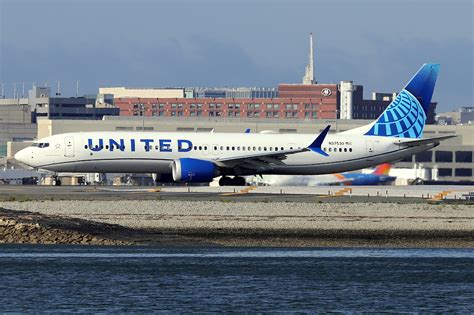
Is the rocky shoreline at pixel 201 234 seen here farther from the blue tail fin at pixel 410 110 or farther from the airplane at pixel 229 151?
the blue tail fin at pixel 410 110

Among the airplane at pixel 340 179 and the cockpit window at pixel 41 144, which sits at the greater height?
the cockpit window at pixel 41 144

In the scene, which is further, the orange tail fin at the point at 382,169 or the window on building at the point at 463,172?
the window on building at the point at 463,172

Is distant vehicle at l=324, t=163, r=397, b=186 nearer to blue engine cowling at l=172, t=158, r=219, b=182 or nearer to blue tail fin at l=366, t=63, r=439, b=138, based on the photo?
blue tail fin at l=366, t=63, r=439, b=138

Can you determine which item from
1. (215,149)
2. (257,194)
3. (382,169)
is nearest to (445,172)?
(382,169)

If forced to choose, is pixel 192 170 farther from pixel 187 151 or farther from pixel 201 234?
pixel 201 234

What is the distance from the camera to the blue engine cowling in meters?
Result: 89.0

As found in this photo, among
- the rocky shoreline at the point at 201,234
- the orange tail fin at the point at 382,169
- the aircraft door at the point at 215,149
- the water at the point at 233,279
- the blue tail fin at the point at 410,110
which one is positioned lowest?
the water at the point at 233,279

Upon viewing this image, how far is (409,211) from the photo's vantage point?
76438 millimetres

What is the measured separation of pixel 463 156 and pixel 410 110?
66.1m

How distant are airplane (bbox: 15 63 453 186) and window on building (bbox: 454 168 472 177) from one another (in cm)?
6367

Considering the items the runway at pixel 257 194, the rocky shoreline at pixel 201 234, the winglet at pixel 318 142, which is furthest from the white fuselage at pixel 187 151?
the rocky shoreline at pixel 201 234

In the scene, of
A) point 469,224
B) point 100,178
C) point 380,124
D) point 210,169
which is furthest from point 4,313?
point 100,178

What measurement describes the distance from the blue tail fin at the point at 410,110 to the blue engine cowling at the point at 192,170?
15.5 metres

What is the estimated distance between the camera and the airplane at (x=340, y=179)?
325 feet
